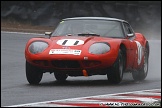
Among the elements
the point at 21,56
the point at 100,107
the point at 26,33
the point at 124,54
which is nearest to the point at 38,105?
the point at 100,107

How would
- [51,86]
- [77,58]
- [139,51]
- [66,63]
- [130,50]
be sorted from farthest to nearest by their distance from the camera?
[139,51] → [130,50] → [51,86] → [66,63] → [77,58]

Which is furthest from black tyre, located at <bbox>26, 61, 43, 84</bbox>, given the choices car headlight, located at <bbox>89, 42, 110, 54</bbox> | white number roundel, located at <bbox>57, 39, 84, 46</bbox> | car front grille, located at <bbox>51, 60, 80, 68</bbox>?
car headlight, located at <bbox>89, 42, 110, 54</bbox>

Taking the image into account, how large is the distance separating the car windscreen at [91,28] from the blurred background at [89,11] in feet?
42.8

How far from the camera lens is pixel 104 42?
10.4 m

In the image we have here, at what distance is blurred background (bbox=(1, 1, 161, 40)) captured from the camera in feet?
80.5

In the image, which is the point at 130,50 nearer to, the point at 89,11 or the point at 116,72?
the point at 116,72

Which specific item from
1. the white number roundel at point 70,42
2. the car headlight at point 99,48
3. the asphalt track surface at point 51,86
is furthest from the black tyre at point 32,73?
the car headlight at point 99,48

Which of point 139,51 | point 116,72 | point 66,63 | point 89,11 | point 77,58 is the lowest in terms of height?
point 89,11

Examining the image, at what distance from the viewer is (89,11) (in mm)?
25016

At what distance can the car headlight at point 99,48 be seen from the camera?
33.6 ft

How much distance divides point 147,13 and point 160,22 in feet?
2.00

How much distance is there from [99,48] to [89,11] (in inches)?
585

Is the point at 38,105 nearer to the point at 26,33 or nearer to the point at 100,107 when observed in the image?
the point at 100,107

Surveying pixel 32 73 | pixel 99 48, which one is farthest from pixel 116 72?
pixel 32 73
